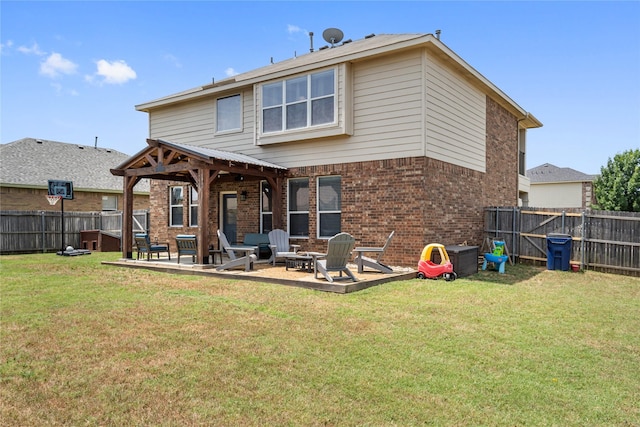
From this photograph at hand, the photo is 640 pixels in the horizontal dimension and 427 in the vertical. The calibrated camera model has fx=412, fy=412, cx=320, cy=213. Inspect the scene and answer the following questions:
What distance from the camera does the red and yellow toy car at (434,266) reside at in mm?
9484

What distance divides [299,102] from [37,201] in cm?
1693

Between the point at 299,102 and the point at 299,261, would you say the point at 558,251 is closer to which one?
the point at 299,261

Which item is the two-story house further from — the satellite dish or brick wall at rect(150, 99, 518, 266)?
the satellite dish

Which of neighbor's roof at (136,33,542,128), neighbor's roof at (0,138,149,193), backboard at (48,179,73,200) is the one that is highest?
neighbor's roof at (136,33,542,128)

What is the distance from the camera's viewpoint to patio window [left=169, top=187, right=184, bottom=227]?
51.9ft

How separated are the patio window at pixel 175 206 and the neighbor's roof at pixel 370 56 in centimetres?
331

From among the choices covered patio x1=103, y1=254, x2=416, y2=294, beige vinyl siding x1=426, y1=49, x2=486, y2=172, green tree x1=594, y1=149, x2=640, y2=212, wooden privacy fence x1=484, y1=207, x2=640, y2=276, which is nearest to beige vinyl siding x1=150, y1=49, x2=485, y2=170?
beige vinyl siding x1=426, y1=49, x2=486, y2=172

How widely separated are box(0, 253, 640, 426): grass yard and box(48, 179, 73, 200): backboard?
11.2 m

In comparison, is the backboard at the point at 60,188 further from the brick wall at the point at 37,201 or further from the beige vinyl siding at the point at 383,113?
the beige vinyl siding at the point at 383,113

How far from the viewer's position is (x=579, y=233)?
11.8 m

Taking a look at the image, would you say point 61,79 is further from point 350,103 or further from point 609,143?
point 609,143

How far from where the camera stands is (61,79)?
45.0 feet

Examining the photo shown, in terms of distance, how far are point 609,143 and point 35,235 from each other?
1319 inches

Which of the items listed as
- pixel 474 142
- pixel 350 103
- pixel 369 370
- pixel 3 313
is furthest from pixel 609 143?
pixel 3 313
